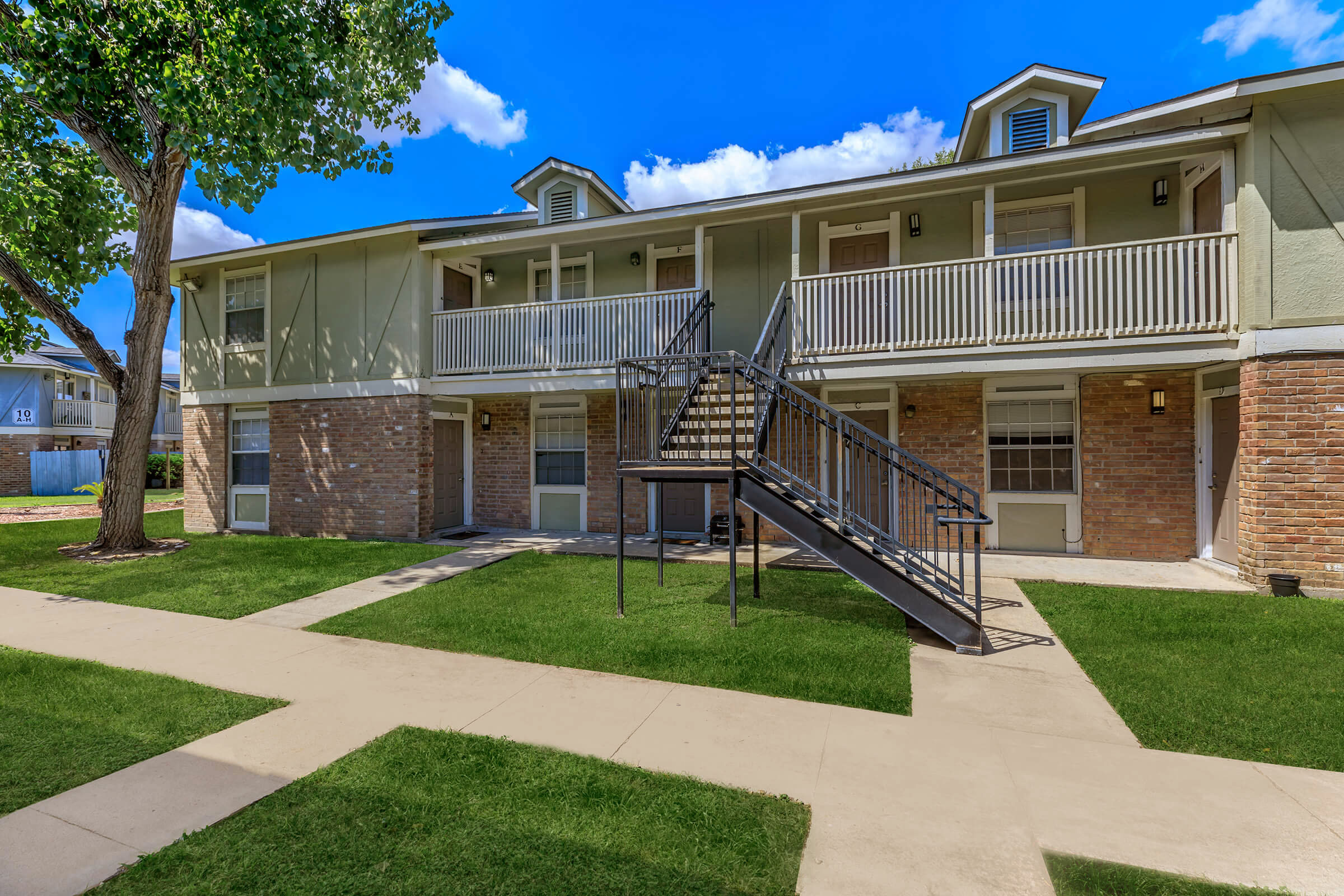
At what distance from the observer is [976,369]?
26.4 feet

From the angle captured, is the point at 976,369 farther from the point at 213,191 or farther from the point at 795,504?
the point at 213,191

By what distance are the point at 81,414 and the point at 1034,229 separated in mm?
35831

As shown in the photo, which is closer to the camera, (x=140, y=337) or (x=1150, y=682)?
(x=1150, y=682)

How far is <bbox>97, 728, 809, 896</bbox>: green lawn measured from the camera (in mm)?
2371

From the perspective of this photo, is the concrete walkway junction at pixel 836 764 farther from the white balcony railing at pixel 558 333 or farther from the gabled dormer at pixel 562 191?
the gabled dormer at pixel 562 191

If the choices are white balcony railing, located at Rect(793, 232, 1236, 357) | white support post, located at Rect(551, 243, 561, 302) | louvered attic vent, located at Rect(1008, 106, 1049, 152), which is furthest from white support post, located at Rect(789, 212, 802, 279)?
white support post, located at Rect(551, 243, 561, 302)

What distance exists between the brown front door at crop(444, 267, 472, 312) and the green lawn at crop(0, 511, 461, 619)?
4.74m

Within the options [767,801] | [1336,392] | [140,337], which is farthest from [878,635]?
[140,337]

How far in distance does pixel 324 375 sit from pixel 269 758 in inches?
397

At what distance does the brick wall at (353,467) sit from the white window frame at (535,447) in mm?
1849

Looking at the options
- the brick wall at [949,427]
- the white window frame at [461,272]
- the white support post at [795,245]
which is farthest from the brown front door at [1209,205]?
the white window frame at [461,272]

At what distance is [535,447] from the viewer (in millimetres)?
12078

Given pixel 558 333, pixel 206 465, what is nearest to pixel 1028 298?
pixel 558 333

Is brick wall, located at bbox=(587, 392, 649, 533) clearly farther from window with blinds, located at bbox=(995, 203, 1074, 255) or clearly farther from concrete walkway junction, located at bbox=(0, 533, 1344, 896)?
window with blinds, located at bbox=(995, 203, 1074, 255)
